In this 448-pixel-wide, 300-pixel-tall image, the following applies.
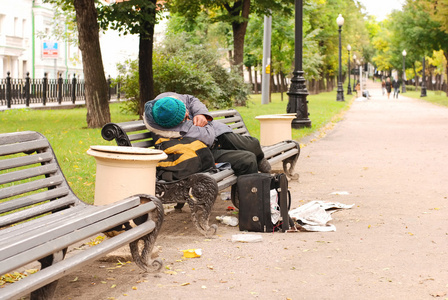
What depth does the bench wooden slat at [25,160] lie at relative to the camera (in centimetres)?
448

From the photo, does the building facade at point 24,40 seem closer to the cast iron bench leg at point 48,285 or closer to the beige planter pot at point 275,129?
the beige planter pot at point 275,129

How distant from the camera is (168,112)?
6418 millimetres

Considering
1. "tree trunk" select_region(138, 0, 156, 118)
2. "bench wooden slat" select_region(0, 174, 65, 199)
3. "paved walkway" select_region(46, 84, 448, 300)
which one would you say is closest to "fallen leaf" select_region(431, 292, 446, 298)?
"paved walkway" select_region(46, 84, 448, 300)

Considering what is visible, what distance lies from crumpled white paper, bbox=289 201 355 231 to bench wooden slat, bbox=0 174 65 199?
2479 millimetres

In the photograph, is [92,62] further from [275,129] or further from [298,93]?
[275,129]

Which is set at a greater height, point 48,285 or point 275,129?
point 275,129

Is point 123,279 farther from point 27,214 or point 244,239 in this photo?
point 244,239

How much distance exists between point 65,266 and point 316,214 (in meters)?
Result: 3.68

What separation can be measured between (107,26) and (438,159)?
415 inches

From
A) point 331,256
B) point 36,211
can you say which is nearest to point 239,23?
point 331,256

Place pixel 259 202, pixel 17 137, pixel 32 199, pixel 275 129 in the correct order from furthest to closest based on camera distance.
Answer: pixel 275 129
pixel 259 202
pixel 17 137
pixel 32 199

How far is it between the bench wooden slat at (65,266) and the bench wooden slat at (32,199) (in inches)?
24.6

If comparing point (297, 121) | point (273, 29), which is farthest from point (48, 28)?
point (297, 121)

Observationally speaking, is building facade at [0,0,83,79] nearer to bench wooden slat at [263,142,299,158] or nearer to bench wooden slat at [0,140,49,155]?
bench wooden slat at [263,142,299,158]
